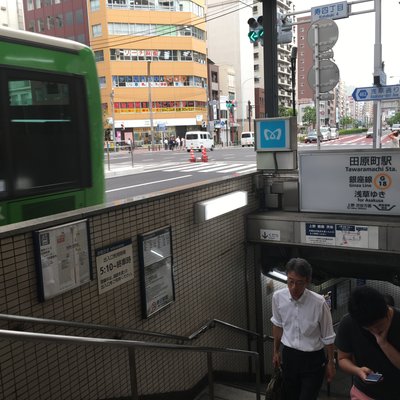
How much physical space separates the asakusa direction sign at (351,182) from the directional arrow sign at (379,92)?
6.65m

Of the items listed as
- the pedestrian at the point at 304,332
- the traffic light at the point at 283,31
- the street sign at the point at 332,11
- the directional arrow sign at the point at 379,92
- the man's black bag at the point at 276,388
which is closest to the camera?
the pedestrian at the point at 304,332

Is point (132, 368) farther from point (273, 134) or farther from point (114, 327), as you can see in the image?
point (273, 134)

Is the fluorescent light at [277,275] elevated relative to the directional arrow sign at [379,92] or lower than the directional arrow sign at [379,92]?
lower

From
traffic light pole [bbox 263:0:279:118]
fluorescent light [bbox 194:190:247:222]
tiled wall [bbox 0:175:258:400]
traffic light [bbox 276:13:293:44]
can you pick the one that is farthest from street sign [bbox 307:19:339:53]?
fluorescent light [bbox 194:190:247:222]

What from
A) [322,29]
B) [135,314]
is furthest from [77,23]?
[135,314]

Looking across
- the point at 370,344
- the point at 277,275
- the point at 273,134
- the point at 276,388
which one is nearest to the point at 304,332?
the point at 276,388

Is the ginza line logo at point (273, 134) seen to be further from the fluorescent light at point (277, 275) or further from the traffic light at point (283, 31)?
the traffic light at point (283, 31)

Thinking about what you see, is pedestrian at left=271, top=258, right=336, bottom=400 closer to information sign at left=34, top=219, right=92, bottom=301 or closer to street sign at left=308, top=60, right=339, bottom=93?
information sign at left=34, top=219, right=92, bottom=301

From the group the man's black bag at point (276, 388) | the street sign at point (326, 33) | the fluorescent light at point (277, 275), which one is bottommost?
the man's black bag at point (276, 388)

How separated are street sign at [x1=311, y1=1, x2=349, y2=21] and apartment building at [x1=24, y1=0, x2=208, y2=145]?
44.1 m

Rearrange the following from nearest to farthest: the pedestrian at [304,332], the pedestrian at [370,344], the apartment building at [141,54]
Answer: the pedestrian at [370,344] < the pedestrian at [304,332] < the apartment building at [141,54]

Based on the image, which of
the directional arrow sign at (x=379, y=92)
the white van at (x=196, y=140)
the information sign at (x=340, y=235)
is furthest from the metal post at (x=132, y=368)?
the white van at (x=196, y=140)

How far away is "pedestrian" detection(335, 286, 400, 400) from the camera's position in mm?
2477

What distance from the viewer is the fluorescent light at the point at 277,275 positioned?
273 inches
